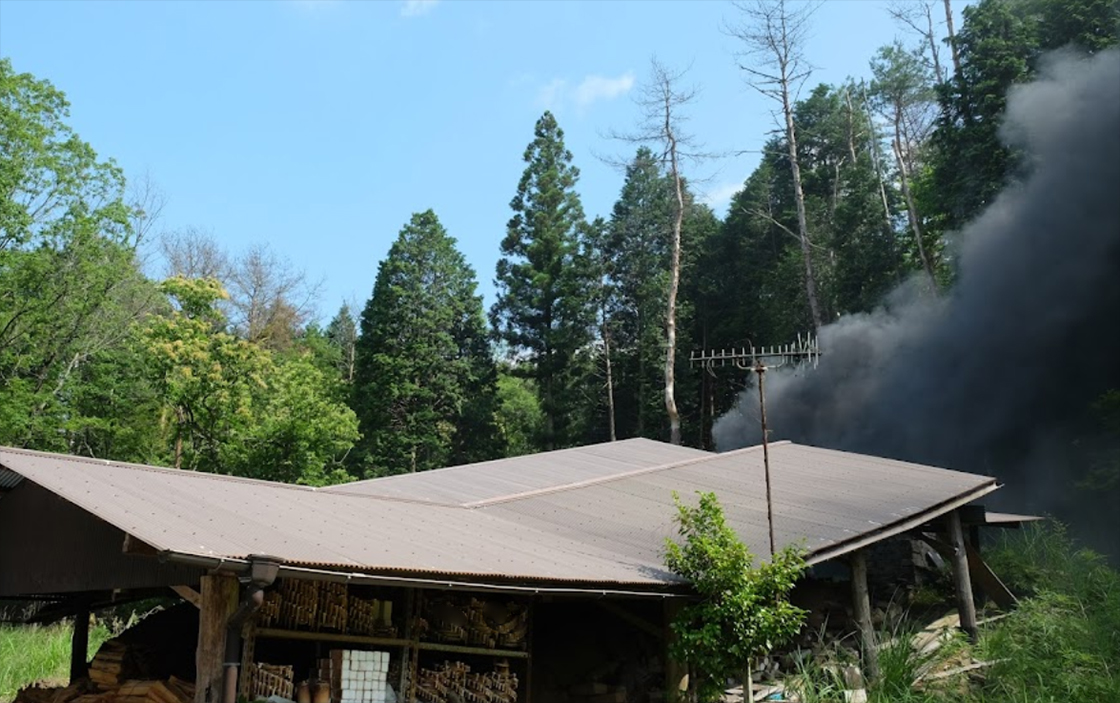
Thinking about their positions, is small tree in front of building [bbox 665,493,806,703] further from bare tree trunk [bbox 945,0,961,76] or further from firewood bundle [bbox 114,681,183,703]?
bare tree trunk [bbox 945,0,961,76]

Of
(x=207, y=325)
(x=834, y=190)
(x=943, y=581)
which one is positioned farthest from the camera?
(x=834, y=190)

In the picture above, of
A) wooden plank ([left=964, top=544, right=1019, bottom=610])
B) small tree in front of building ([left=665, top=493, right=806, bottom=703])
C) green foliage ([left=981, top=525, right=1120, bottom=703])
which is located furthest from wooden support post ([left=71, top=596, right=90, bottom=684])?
wooden plank ([left=964, top=544, right=1019, bottom=610])

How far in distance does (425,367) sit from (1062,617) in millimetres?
24681

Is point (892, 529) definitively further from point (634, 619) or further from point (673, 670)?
point (634, 619)

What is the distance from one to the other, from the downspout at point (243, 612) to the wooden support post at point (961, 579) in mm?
9983

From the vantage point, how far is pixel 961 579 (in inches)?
534

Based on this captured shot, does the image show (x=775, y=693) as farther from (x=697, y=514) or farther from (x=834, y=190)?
(x=834, y=190)

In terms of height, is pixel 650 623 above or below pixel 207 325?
below

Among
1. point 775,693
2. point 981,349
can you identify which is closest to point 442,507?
point 775,693

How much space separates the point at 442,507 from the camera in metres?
11.3

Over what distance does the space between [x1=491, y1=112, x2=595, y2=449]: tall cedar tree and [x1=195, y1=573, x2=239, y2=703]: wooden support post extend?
2896cm

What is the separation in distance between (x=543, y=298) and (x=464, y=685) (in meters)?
29.1

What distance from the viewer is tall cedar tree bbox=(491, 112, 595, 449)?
121 ft

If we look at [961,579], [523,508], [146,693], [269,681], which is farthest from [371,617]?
[961,579]
